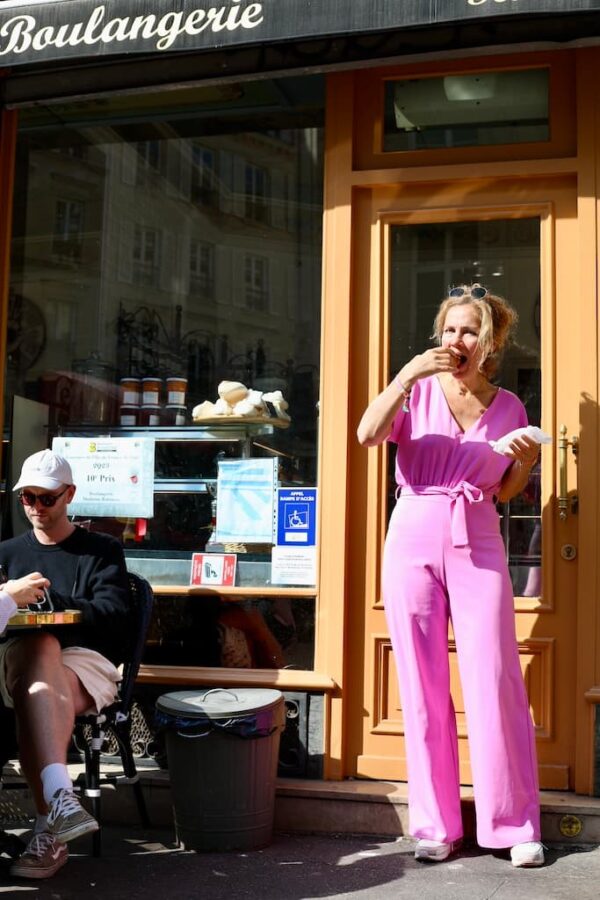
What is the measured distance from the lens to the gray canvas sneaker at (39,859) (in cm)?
379

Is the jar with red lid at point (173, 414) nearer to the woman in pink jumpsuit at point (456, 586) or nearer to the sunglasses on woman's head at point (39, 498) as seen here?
the sunglasses on woman's head at point (39, 498)

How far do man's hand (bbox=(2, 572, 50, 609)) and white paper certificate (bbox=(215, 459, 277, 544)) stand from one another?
55.3 inches

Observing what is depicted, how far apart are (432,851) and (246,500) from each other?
5.98ft

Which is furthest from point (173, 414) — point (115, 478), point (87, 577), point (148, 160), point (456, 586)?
point (456, 586)

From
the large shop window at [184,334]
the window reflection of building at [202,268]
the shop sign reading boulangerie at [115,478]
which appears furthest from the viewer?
the window reflection of building at [202,268]

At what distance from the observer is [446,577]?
165 inches

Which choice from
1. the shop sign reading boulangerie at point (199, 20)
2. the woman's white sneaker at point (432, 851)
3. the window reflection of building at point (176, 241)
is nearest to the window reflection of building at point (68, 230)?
the window reflection of building at point (176, 241)

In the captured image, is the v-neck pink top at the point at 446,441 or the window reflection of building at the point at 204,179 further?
the window reflection of building at the point at 204,179

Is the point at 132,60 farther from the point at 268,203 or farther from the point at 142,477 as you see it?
the point at 142,477

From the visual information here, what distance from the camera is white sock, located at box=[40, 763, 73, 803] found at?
3.79 metres

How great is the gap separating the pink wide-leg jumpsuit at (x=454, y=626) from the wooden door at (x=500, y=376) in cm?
44

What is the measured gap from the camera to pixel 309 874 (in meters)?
3.98

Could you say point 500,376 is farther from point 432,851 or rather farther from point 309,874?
point 309,874

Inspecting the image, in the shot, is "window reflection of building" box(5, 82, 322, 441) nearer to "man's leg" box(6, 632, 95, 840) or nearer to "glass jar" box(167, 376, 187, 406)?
"glass jar" box(167, 376, 187, 406)
